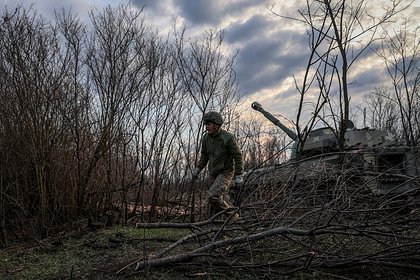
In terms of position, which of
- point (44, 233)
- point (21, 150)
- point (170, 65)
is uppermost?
point (170, 65)

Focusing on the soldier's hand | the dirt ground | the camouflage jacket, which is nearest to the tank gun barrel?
the camouflage jacket

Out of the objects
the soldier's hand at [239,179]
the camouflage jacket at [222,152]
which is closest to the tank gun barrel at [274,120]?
the camouflage jacket at [222,152]

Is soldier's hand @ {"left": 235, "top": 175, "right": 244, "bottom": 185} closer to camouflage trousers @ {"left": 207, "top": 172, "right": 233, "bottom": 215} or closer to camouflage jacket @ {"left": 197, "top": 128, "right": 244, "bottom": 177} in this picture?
camouflage jacket @ {"left": 197, "top": 128, "right": 244, "bottom": 177}

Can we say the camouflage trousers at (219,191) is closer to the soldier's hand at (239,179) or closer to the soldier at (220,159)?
the soldier at (220,159)

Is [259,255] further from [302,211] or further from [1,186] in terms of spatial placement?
[1,186]

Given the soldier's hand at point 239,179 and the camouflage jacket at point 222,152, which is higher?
the camouflage jacket at point 222,152

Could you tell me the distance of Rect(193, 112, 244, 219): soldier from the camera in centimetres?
619

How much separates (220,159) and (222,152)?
0.12 meters

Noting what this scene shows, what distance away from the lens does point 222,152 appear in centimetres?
637

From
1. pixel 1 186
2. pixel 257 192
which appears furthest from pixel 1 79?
pixel 257 192

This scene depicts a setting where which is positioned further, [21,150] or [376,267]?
[21,150]

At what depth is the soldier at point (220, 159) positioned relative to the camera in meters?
6.19

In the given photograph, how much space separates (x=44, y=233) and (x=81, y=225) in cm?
95

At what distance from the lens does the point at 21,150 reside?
22.0 ft
